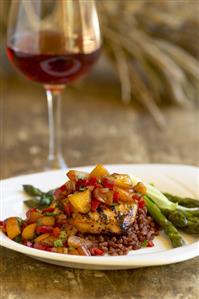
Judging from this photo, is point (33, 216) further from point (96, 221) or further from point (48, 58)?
point (48, 58)

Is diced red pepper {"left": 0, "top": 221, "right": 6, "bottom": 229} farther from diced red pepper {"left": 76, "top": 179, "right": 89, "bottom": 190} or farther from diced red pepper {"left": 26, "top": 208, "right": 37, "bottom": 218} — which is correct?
diced red pepper {"left": 76, "top": 179, "right": 89, "bottom": 190}

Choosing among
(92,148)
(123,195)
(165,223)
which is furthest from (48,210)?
(92,148)

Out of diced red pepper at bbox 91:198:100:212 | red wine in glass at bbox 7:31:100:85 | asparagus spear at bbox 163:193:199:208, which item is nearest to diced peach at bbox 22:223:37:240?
diced red pepper at bbox 91:198:100:212

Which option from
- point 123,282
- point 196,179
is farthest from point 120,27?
point 123,282

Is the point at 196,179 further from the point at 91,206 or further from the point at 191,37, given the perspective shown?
the point at 191,37

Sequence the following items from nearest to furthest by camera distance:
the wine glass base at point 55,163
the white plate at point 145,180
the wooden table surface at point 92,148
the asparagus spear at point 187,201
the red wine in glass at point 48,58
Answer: the white plate at point 145,180 → the wooden table surface at point 92,148 → the asparagus spear at point 187,201 → the red wine in glass at point 48,58 → the wine glass base at point 55,163

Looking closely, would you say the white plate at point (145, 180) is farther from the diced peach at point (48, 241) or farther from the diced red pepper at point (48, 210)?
the diced red pepper at point (48, 210)

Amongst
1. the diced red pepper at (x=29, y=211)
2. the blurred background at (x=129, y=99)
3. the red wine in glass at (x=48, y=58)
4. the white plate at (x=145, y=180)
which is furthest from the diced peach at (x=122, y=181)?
the blurred background at (x=129, y=99)
